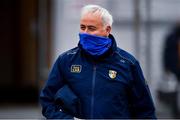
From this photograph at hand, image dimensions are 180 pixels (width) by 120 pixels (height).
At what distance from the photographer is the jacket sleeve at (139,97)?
169 inches

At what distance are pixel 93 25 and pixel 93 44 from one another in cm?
11

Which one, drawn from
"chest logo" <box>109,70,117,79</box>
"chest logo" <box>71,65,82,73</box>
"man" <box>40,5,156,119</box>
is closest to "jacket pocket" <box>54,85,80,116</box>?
"man" <box>40,5,156,119</box>

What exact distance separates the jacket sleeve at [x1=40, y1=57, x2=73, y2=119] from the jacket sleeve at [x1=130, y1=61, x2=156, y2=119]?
1.42 feet

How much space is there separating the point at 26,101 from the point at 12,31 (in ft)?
4.05

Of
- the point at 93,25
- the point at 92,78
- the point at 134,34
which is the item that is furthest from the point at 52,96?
the point at 134,34

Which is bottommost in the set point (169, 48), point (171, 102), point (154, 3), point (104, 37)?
point (171, 102)

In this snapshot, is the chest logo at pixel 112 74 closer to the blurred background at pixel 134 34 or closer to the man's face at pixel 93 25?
the man's face at pixel 93 25

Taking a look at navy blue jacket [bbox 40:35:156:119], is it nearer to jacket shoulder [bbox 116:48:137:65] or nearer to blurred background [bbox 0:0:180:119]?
jacket shoulder [bbox 116:48:137:65]

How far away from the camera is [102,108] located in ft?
13.7

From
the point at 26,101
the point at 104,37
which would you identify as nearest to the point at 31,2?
the point at 26,101

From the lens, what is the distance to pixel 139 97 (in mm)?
4328

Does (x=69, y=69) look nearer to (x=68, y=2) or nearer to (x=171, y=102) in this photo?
(x=68, y=2)

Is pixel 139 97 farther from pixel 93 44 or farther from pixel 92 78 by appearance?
pixel 93 44

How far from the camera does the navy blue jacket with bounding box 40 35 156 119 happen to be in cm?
417
